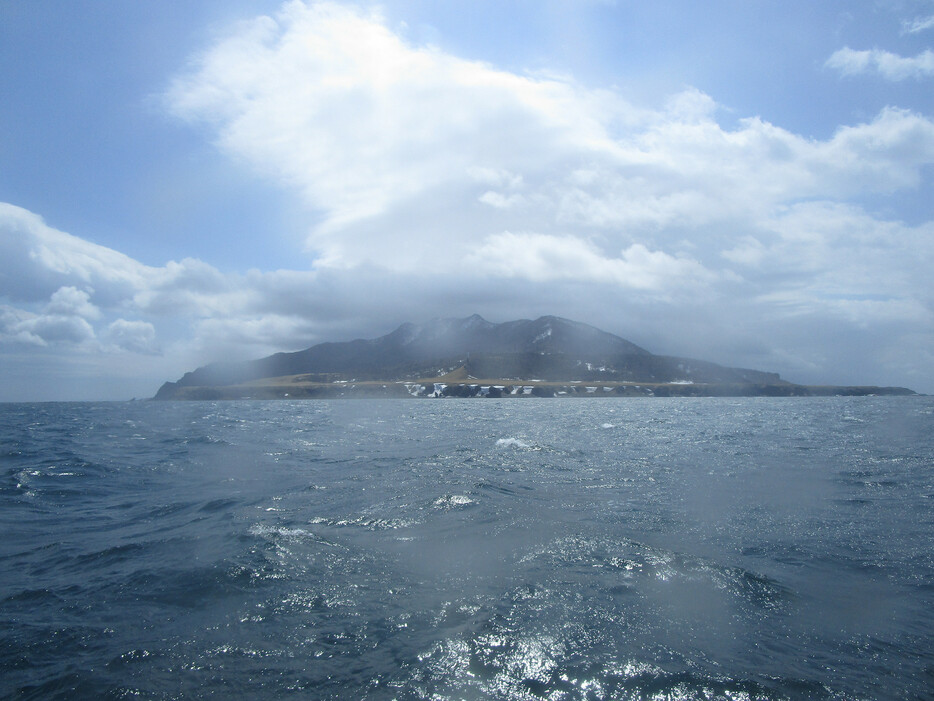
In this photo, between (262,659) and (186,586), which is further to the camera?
(186,586)

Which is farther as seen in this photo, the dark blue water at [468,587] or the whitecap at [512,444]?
the whitecap at [512,444]

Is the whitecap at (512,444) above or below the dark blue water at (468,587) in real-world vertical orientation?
below

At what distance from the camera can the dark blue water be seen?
638cm

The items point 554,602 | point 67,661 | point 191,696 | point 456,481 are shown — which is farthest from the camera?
point 456,481

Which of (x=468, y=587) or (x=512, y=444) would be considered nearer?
(x=468, y=587)

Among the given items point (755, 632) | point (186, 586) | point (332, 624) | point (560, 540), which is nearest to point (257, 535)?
point (186, 586)

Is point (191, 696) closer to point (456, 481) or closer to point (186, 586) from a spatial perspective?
point (186, 586)

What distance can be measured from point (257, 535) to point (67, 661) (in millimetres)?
5391

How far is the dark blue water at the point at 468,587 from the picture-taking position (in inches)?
251

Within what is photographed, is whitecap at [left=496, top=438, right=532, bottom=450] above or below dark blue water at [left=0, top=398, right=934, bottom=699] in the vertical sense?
below

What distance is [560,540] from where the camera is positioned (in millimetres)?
11883

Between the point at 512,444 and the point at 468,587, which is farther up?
the point at 468,587

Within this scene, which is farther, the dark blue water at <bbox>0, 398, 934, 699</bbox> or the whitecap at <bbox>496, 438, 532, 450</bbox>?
the whitecap at <bbox>496, 438, 532, 450</bbox>

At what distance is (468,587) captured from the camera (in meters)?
9.16
